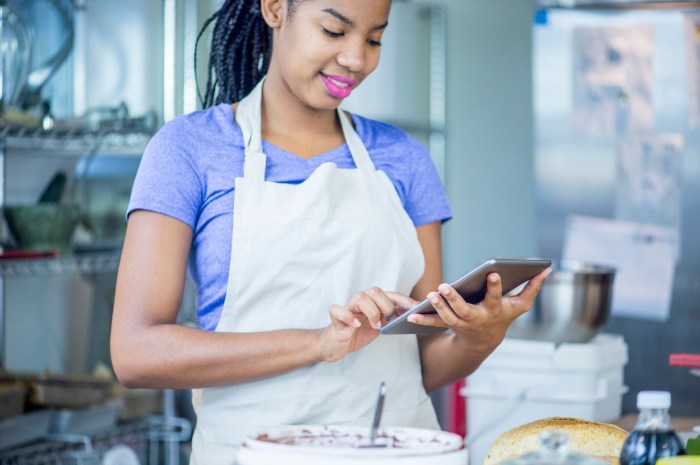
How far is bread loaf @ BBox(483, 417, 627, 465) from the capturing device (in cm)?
120

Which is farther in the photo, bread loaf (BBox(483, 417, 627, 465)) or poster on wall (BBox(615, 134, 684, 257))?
poster on wall (BBox(615, 134, 684, 257))

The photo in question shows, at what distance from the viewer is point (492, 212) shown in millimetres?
4164

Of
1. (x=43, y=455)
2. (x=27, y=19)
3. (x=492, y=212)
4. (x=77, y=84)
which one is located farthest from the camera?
(x=492, y=212)

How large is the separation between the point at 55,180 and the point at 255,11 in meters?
1.39

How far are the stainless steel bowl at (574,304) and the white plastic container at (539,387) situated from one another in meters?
0.05

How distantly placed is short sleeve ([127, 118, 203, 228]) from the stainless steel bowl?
0.95 metres

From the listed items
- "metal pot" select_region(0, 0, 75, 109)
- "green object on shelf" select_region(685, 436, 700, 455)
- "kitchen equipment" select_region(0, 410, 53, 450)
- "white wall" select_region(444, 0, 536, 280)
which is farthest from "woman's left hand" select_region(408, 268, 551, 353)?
"white wall" select_region(444, 0, 536, 280)

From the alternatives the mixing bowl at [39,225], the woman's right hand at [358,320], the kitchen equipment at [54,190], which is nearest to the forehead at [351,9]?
the woman's right hand at [358,320]

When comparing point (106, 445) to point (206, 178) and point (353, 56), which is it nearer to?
point (206, 178)

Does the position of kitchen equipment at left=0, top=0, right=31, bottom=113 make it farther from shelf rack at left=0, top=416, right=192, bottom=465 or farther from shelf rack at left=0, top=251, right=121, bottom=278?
shelf rack at left=0, top=416, right=192, bottom=465

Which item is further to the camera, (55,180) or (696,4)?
(696,4)

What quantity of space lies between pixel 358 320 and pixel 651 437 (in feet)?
1.43

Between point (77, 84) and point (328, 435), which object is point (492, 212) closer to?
point (77, 84)

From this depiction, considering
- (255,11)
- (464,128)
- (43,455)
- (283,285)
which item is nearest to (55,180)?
(43,455)
